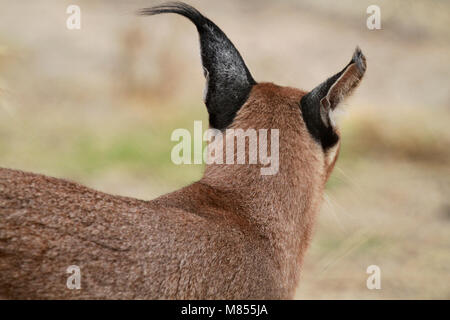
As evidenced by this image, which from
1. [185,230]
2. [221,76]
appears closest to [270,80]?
[221,76]

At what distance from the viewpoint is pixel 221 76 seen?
4395 millimetres

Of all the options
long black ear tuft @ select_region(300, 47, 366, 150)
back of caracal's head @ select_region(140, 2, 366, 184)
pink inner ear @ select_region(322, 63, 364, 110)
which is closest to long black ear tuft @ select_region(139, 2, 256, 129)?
back of caracal's head @ select_region(140, 2, 366, 184)

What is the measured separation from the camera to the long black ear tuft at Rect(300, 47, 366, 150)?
13.5 feet

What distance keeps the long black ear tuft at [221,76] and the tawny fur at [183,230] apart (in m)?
0.09

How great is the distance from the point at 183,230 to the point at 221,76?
41.7 inches

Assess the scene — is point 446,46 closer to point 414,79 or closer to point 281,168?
point 414,79

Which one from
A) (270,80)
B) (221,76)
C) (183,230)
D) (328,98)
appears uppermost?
(270,80)

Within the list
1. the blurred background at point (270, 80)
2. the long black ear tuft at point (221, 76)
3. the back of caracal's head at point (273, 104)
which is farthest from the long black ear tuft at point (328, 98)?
the blurred background at point (270, 80)

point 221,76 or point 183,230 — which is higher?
point 221,76

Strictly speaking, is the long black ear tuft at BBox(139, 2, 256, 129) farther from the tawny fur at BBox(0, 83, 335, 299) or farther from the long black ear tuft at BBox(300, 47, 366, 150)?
the long black ear tuft at BBox(300, 47, 366, 150)

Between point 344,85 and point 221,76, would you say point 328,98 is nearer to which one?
point 344,85

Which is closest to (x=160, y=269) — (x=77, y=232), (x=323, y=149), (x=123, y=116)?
(x=77, y=232)

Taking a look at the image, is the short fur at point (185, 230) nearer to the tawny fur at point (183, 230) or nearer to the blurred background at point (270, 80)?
the tawny fur at point (183, 230)

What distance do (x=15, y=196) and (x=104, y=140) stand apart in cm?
727
